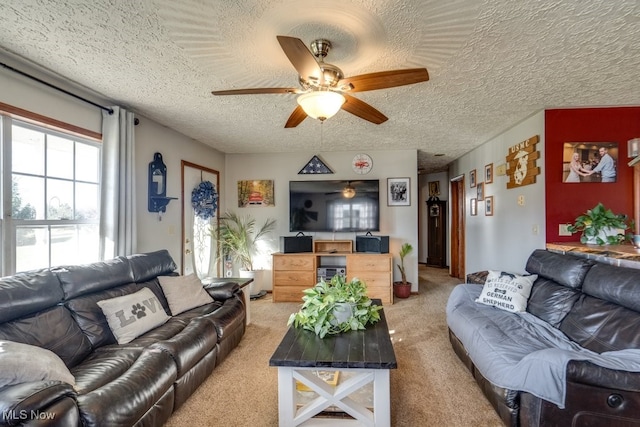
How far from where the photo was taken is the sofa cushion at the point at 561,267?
88.4 inches

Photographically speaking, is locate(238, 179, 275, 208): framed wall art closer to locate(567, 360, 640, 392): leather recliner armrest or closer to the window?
the window

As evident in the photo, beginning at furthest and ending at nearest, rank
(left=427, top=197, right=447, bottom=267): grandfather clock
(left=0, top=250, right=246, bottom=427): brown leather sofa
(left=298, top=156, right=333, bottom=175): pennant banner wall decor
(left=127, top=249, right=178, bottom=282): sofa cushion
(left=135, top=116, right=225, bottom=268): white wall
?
1. (left=427, top=197, right=447, bottom=267): grandfather clock
2. (left=298, top=156, right=333, bottom=175): pennant banner wall decor
3. (left=135, top=116, right=225, bottom=268): white wall
4. (left=127, top=249, right=178, bottom=282): sofa cushion
5. (left=0, top=250, right=246, bottom=427): brown leather sofa

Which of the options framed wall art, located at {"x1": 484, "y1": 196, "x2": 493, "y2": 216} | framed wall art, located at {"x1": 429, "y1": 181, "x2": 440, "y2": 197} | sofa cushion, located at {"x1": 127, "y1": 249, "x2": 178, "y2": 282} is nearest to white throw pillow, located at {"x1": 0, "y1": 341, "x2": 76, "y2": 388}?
sofa cushion, located at {"x1": 127, "y1": 249, "x2": 178, "y2": 282}

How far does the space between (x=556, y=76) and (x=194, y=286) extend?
355 centimetres

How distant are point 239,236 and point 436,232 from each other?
4.81 meters

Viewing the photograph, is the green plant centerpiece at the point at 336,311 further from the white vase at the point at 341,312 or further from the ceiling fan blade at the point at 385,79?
the ceiling fan blade at the point at 385,79

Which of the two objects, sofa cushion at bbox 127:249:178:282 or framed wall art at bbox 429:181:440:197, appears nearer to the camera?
sofa cushion at bbox 127:249:178:282

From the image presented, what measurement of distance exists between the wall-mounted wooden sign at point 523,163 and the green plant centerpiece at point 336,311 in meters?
2.39

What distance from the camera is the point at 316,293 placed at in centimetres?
226

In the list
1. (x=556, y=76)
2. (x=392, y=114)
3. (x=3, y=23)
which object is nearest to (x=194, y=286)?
(x=3, y=23)

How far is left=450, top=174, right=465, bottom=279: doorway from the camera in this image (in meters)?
5.89

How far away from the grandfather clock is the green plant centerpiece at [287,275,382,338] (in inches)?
214

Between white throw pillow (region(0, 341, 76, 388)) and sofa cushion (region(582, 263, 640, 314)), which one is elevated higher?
sofa cushion (region(582, 263, 640, 314))

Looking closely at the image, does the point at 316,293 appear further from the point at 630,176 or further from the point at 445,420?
the point at 630,176
